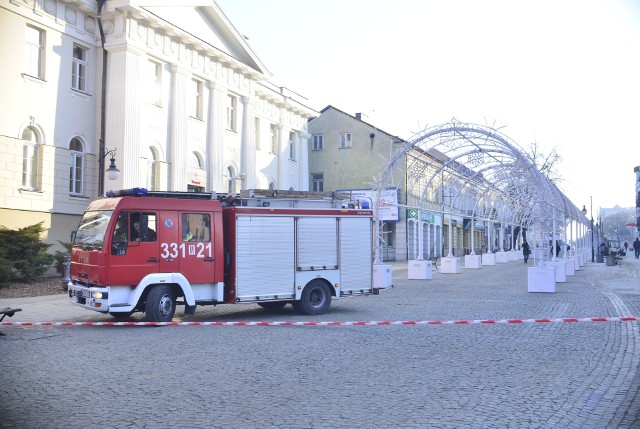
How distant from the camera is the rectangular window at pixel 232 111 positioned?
36.5 m

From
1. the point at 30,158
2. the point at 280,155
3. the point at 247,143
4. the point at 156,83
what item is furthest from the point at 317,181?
the point at 30,158

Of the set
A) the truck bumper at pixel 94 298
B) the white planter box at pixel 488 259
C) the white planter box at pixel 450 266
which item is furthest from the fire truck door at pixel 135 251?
the white planter box at pixel 488 259

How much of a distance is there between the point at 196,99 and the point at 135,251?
876 inches

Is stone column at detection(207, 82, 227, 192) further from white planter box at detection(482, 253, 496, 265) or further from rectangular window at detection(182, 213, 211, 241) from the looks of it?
rectangular window at detection(182, 213, 211, 241)

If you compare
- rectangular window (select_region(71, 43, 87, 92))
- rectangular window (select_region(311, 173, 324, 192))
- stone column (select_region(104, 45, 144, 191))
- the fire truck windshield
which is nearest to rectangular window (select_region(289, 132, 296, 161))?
rectangular window (select_region(311, 173, 324, 192))

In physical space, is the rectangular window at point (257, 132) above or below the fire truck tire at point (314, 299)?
above

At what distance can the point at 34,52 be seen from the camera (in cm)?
2427

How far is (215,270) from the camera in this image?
526 inches

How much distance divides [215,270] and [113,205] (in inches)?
97.3

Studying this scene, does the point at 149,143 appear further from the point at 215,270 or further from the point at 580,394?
the point at 580,394

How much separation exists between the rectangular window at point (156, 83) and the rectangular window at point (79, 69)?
11.3ft

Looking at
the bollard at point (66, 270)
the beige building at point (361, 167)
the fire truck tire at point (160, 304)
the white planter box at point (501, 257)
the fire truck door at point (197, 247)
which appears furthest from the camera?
the beige building at point (361, 167)

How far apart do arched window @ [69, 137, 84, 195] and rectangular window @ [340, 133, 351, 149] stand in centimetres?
2887

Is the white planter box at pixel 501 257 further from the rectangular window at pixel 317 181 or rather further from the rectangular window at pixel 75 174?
the rectangular window at pixel 75 174
